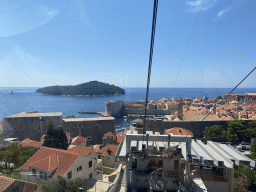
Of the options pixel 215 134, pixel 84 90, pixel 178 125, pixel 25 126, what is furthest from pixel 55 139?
pixel 84 90

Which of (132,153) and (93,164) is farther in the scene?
(93,164)

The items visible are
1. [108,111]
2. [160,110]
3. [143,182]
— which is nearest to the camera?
[143,182]

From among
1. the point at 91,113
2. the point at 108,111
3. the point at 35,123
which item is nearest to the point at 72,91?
the point at 91,113

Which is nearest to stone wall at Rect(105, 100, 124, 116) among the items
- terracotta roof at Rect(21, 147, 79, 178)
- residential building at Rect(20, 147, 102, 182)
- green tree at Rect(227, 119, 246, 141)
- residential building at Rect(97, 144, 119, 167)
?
green tree at Rect(227, 119, 246, 141)

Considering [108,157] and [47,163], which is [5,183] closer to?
[47,163]

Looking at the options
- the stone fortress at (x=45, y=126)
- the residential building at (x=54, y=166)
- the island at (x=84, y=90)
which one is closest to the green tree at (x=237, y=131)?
the stone fortress at (x=45, y=126)

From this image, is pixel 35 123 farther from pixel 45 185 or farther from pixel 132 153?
pixel 132 153

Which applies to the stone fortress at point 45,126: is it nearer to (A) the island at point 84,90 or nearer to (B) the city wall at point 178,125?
(B) the city wall at point 178,125
